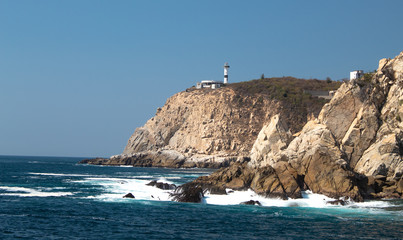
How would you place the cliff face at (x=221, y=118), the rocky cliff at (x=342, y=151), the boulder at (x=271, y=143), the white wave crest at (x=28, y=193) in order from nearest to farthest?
the rocky cliff at (x=342, y=151) < the white wave crest at (x=28, y=193) < the boulder at (x=271, y=143) < the cliff face at (x=221, y=118)

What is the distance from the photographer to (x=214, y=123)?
100625 millimetres

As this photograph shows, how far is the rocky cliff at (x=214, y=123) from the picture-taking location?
95.1 m

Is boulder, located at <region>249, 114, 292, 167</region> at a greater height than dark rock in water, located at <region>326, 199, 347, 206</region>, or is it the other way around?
boulder, located at <region>249, 114, 292, 167</region>

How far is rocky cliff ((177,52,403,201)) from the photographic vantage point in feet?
116

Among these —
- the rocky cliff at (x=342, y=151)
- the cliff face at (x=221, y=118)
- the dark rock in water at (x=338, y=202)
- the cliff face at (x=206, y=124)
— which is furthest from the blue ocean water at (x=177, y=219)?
the cliff face at (x=221, y=118)

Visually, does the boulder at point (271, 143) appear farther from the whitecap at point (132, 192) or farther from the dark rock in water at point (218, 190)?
the whitecap at point (132, 192)

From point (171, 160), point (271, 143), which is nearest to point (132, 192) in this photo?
point (271, 143)

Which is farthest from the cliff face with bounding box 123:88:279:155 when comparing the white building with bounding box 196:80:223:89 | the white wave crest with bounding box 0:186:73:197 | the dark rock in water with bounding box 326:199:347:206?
the dark rock in water with bounding box 326:199:347:206

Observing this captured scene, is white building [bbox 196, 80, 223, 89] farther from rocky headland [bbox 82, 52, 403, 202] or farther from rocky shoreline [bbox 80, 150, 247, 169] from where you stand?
rocky headland [bbox 82, 52, 403, 202]

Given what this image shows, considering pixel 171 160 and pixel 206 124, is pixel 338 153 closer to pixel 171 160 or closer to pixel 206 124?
pixel 171 160

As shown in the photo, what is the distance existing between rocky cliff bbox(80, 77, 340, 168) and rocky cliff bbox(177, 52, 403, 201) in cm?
4479

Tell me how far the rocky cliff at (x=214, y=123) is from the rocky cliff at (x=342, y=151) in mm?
44793

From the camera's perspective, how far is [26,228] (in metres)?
22.9

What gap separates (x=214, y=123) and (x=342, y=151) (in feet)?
206
